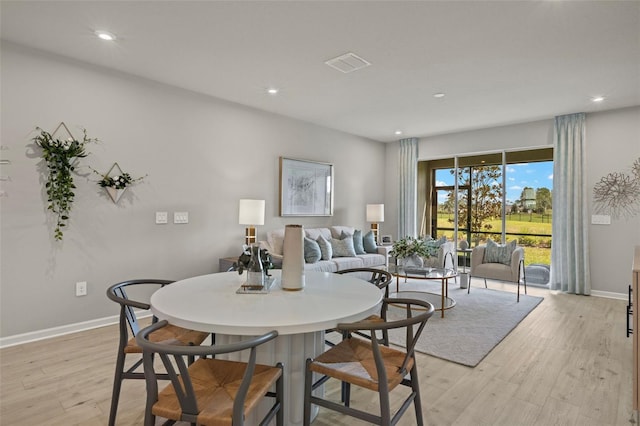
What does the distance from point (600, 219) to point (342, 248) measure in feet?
12.2

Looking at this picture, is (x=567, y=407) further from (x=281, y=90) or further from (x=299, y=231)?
(x=281, y=90)

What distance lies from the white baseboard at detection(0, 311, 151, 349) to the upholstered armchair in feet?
15.5

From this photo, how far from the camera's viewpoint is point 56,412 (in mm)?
2104

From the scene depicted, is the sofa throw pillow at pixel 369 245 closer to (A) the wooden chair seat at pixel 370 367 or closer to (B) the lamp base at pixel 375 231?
(B) the lamp base at pixel 375 231

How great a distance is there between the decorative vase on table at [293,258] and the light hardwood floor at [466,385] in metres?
0.83

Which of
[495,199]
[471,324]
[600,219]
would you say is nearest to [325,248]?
[471,324]

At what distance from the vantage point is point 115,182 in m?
3.56

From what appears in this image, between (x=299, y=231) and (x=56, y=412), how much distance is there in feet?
6.06

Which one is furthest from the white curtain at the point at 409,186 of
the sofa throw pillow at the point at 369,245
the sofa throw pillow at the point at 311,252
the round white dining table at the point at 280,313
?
the round white dining table at the point at 280,313

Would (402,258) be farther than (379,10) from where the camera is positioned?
Yes

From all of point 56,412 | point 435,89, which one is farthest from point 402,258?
point 56,412

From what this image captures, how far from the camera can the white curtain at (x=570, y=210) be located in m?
5.10

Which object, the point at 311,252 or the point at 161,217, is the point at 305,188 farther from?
the point at 161,217

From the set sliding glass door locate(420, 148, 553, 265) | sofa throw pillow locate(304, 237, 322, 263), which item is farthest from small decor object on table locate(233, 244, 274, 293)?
sliding glass door locate(420, 148, 553, 265)
